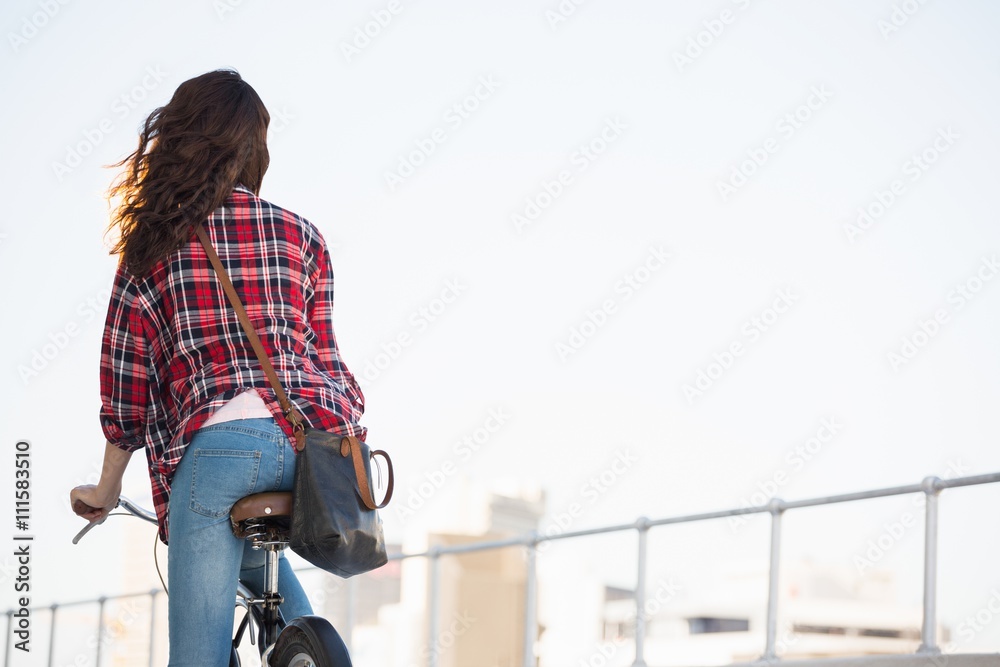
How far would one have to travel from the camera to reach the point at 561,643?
281ft

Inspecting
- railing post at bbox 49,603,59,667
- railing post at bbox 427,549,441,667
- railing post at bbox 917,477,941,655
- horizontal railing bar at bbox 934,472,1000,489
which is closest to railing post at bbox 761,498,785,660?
railing post at bbox 917,477,941,655

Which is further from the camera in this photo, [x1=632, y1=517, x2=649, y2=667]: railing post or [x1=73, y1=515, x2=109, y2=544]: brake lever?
[x1=632, y1=517, x2=649, y2=667]: railing post

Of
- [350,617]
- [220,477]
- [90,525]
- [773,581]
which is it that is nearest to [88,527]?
[90,525]

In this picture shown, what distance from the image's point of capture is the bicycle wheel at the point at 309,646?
2.39m

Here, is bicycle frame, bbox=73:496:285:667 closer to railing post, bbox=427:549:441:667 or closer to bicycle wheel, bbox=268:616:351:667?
bicycle wheel, bbox=268:616:351:667

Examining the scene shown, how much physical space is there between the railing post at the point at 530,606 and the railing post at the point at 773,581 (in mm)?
1398

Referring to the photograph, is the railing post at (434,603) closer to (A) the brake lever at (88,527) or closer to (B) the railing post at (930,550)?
(B) the railing post at (930,550)

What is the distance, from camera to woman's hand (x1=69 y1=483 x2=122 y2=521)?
8.72ft

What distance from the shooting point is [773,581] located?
497 centimetres

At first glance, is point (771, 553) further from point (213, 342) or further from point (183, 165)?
point (183, 165)

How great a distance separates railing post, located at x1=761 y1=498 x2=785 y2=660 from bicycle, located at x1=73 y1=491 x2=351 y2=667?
261 cm

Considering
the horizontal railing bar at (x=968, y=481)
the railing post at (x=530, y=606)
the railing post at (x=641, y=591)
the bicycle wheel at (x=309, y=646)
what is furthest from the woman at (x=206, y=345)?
the railing post at (x=530, y=606)

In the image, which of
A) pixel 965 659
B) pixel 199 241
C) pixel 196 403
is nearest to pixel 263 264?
pixel 199 241

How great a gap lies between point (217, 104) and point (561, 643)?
8623 centimetres
